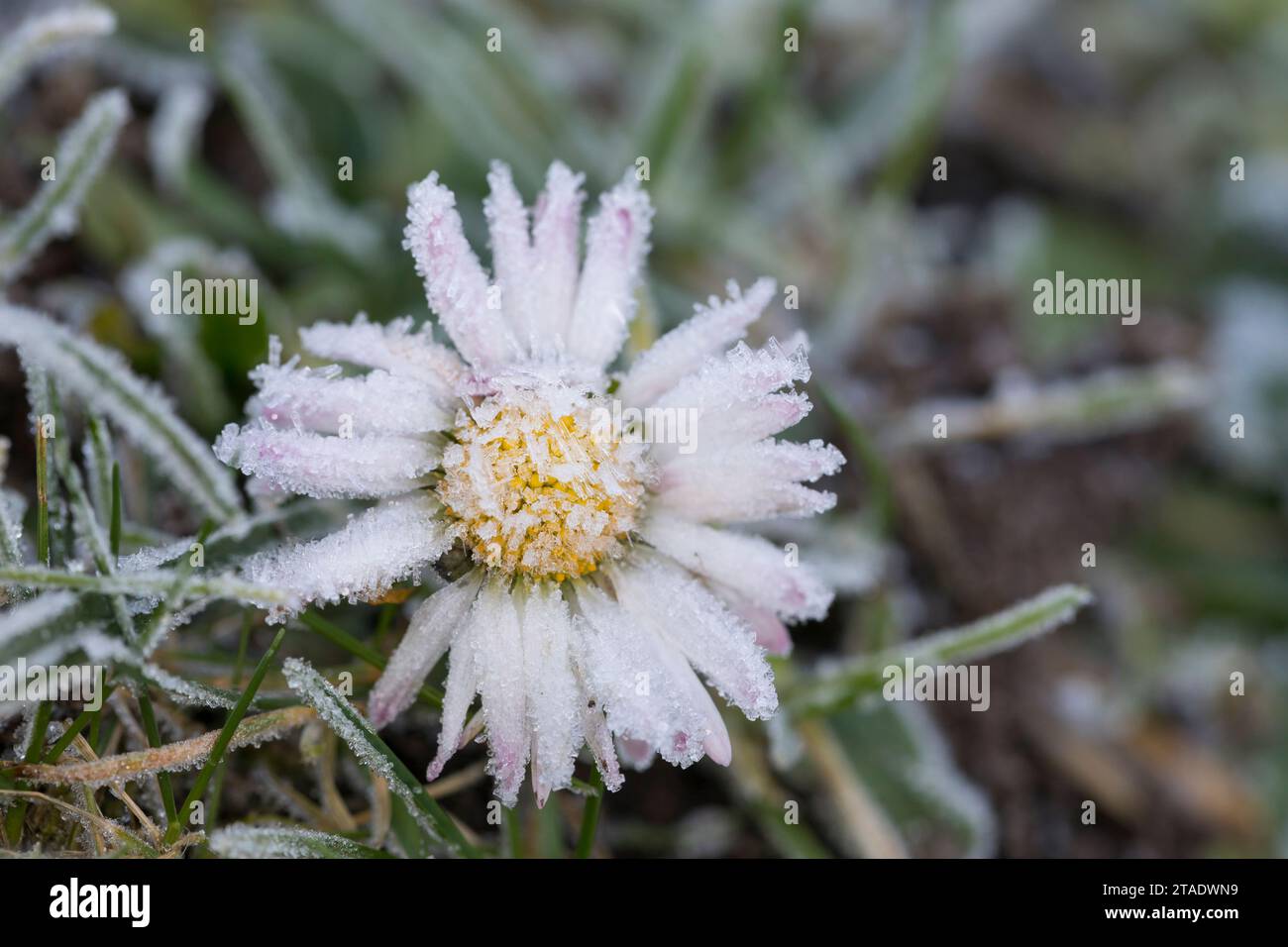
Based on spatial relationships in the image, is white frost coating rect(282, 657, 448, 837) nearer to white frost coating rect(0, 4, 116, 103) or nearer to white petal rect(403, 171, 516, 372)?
white petal rect(403, 171, 516, 372)

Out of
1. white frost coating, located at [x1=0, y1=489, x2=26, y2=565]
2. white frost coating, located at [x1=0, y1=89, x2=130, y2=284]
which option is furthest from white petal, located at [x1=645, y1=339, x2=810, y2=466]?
white frost coating, located at [x1=0, y1=89, x2=130, y2=284]

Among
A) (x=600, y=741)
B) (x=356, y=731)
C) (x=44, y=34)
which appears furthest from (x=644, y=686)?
(x=44, y=34)

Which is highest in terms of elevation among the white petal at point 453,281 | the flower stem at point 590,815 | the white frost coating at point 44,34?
the white frost coating at point 44,34

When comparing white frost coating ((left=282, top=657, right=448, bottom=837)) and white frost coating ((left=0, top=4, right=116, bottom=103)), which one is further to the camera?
white frost coating ((left=0, top=4, right=116, bottom=103))

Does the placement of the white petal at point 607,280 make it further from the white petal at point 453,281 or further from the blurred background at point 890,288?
the blurred background at point 890,288

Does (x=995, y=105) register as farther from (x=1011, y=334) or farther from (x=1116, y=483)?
(x=1116, y=483)

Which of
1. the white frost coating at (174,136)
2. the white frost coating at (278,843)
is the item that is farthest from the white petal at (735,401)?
the white frost coating at (174,136)

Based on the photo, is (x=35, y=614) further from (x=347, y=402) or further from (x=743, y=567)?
(x=743, y=567)
